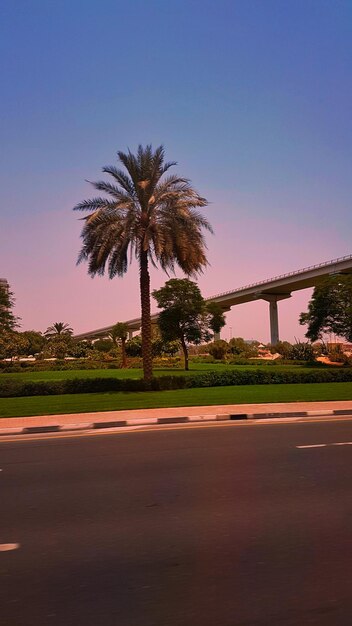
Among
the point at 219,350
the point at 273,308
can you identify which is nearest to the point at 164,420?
the point at 219,350

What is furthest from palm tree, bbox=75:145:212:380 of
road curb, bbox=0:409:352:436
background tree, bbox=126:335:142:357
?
background tree, bbox=126:335:142:357

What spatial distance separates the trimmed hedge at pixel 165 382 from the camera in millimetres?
23891

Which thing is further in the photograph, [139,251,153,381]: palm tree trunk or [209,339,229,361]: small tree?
[209,339,229,361]: small tree

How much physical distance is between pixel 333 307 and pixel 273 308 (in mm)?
48174

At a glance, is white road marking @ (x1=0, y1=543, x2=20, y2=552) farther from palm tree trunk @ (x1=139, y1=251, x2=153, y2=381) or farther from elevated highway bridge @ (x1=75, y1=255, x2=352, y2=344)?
elevated highway bridge @ (x1=75, y1=255, x2=352, y2=344)

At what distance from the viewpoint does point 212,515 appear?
6293 mm

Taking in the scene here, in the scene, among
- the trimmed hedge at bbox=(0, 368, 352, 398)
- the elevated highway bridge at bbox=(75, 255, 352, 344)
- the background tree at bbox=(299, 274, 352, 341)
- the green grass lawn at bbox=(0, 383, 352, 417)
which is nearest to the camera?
the green grass lawn at bbox=(0, 383, 352, 417)

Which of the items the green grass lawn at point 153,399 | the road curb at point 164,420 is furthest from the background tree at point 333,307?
the road curb at point 164,420

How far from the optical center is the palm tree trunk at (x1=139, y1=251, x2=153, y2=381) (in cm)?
2612

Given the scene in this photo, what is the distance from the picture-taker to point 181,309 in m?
40.2

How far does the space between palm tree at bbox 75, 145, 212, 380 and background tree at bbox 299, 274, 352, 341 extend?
19.5 meters

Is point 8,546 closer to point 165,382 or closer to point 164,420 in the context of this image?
point 164,420

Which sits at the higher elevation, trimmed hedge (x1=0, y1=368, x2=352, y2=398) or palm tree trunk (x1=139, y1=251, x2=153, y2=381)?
palm tree trunk (x1=139, y1=251, x2=153, y2=381)

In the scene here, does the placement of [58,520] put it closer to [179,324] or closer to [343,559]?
[343,559]
